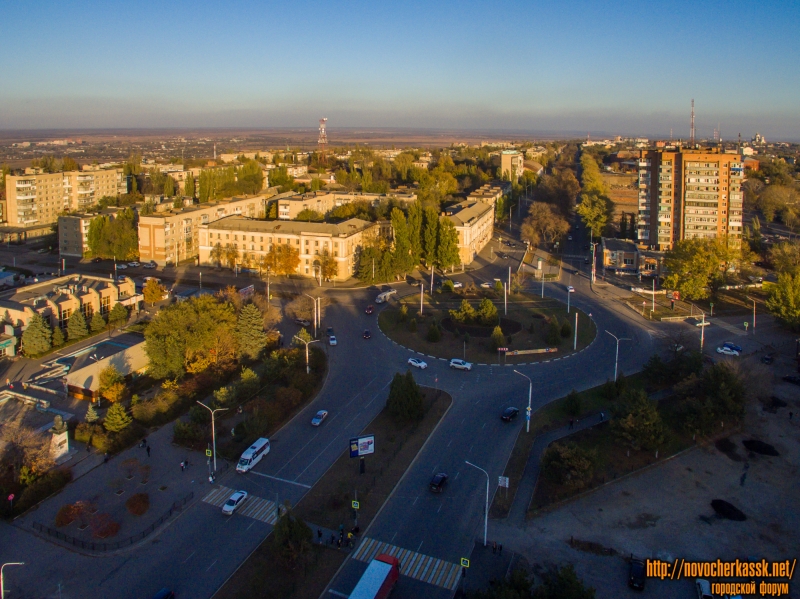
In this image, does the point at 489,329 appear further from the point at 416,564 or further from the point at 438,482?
the point at 416,564

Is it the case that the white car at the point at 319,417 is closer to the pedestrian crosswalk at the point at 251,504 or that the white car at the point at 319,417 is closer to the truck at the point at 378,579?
the pedestrian crosswalk at the point at 251,504

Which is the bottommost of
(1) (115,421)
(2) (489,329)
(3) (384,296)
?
(1) (115,421)

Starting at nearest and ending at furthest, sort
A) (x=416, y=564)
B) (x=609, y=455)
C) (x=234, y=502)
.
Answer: (x=416, y=564) < (x=234, y=502) < (x=609, y=455)

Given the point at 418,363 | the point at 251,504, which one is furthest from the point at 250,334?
the point at 251,504

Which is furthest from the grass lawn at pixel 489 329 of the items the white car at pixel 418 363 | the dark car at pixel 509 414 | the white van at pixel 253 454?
the white van at pixel 253 454

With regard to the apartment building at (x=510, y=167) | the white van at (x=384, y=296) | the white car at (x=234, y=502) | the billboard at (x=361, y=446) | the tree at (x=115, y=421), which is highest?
the apartment building at (x=510, y=167)
